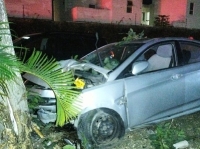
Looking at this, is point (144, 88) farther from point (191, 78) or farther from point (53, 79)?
point (53, 79)

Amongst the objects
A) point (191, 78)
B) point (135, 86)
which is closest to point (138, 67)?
point (135, 86)

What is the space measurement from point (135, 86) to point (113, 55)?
908 mm

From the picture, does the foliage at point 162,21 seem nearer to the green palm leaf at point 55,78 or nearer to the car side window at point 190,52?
the car side window at point 190,52

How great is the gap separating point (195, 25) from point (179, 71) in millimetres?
23182

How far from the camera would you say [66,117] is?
2.79 meters

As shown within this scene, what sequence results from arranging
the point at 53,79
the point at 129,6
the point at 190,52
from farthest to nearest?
the point at 129,6 → the point at 190,52 → the point at 53,79

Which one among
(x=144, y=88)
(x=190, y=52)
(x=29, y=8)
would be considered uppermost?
(x=29, y=8)

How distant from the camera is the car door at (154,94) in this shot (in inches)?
157

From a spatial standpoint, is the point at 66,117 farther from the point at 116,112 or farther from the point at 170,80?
the point at 170,80

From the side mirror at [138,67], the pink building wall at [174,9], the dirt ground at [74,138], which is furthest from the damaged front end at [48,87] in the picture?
the pink building wall at [174,9]

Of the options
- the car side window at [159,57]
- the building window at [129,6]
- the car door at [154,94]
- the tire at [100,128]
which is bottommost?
the tire at [100,128]

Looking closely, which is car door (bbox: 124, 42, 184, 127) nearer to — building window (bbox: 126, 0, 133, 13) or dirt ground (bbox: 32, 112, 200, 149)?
dirt ground (bbox: 32, 112, 200, 149)

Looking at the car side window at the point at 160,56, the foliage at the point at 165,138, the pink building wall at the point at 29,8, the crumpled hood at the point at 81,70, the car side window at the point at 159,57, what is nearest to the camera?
the foliage at the point at 165,138

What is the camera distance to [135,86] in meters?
4.00
